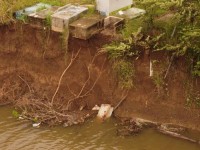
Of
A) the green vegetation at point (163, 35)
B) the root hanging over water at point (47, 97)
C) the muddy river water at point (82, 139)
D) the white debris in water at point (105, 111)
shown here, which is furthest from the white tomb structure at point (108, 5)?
the muddy river water at point (82, 139)

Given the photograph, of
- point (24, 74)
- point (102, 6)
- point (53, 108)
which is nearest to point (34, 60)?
point (24, 74)

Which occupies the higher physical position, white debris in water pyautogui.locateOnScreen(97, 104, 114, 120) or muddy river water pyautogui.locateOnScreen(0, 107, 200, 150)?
white debris in water pyautogui.locateOnScreen(97, 104, 114, 120)

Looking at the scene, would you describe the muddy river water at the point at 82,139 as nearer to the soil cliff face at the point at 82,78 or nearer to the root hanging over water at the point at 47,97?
the root hanging over water at the point at 47,97

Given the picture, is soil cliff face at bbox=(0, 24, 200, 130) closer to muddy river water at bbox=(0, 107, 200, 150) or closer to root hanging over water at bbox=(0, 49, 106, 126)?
root hanging over water at bbox=(0, 49, 106, 126)

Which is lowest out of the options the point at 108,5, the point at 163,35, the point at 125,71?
the point at 125,71

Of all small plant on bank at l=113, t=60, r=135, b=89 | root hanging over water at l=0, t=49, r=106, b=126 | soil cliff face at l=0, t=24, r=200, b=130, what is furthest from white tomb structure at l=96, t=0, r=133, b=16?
small plant on bank at l=113, t=60, r=135, b=89

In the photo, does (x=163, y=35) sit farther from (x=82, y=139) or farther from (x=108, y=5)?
(x=82, y=139)

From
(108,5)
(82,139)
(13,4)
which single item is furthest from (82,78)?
(13,4)
